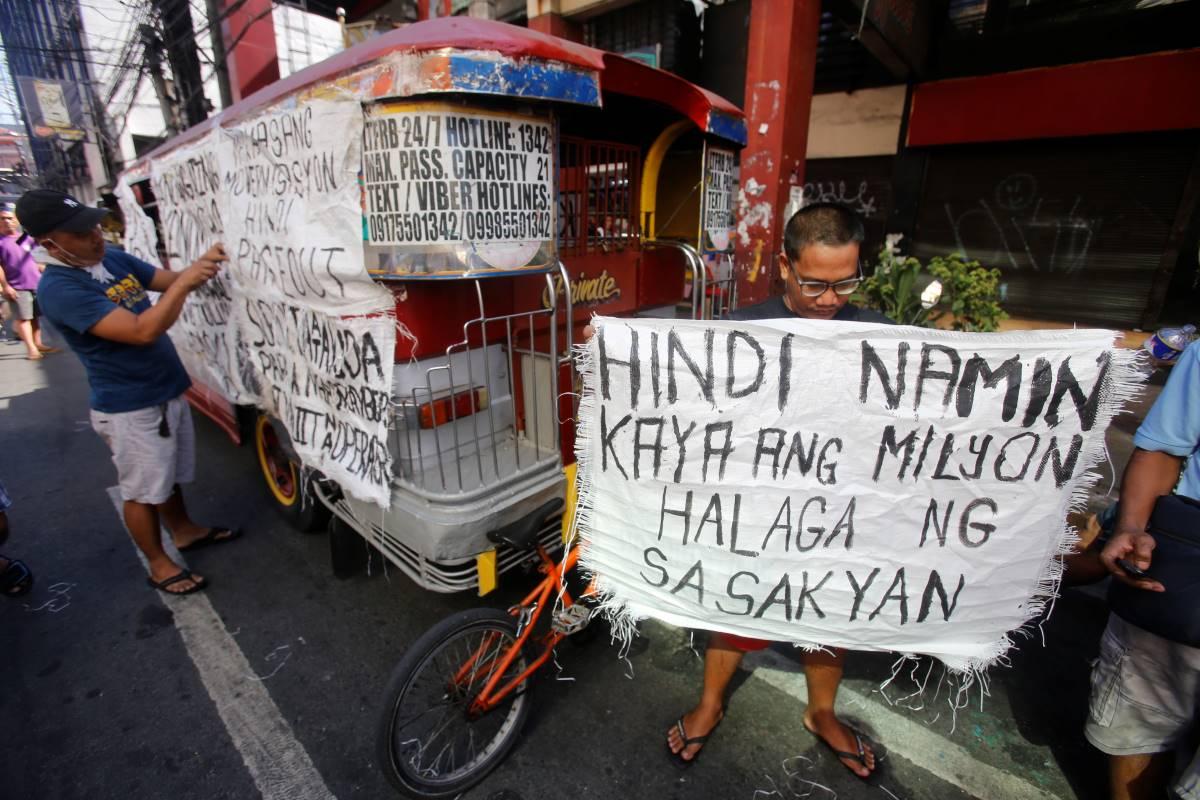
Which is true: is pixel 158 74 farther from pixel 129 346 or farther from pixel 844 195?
pixel 844 195

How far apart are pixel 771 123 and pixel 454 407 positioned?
4941 mm

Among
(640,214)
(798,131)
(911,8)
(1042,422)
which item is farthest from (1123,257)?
(1042,422)

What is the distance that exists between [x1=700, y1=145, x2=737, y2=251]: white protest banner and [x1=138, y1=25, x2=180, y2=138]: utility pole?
33.4 feet

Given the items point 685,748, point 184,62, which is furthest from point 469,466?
point 184,62

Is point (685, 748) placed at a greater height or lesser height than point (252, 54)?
lesser

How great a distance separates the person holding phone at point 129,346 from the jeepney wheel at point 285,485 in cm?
57

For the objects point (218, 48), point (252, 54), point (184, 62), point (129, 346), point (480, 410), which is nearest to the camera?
point (480, 410)

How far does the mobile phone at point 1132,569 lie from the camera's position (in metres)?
1.66

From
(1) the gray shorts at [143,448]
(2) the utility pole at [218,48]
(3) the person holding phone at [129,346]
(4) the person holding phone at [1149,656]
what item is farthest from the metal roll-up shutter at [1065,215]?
(2) the utility pole at [218,48]

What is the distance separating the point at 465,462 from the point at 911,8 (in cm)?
808

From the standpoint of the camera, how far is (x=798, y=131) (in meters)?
6.15

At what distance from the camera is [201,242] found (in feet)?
13.2

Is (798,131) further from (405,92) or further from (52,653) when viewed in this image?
(52,653)

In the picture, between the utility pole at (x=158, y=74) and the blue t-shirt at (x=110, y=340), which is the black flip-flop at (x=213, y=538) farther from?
the utility pole at (x=158, y=74)
